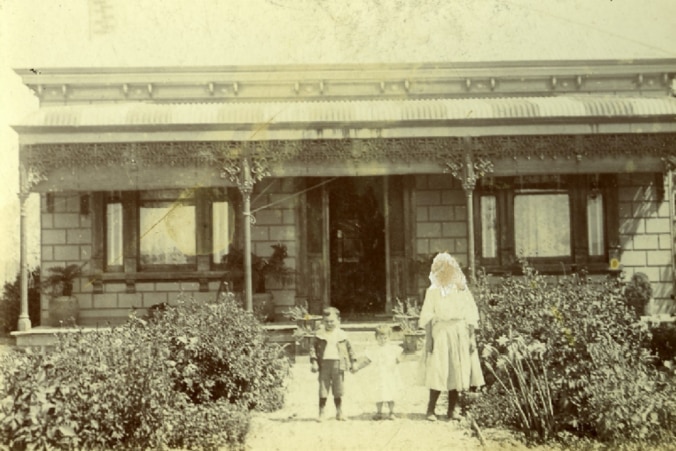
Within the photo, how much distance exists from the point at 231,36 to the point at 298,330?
512cm

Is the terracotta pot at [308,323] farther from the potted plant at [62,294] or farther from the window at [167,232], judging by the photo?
the potted plant at [62,294]

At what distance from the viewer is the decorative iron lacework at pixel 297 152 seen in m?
12.5

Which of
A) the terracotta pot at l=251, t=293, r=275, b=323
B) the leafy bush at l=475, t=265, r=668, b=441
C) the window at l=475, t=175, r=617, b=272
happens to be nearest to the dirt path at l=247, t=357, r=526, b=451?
the leafy bush at l=475, t=265, r=668, b=441

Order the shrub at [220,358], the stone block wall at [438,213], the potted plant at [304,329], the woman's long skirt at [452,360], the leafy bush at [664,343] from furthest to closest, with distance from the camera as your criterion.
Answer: the stone block wall at [438,213] < the potted plant at [304,329] < the leafy bush at [664,343] < the shrub at [220,358] < the woman's long skirt at [452,360]

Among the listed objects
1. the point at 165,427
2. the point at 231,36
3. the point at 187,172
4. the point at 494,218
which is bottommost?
the point at 165,427

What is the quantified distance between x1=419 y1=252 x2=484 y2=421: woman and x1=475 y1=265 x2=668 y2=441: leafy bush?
270mm

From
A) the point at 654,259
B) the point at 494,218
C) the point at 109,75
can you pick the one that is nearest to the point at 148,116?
the point at 109,75

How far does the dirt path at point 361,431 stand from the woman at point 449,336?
0.38 metres

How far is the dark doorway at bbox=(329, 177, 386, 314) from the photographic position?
48.0 ft

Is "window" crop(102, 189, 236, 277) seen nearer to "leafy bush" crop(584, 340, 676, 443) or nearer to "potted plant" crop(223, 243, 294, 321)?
"potted plant" crop(223, 243, 294, 321)

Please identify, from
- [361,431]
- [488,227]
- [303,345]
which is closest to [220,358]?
[361,431]

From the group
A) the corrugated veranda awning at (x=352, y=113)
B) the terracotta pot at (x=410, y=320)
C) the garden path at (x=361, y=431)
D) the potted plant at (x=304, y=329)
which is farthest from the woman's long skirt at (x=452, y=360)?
the corrugated veranda awning at (x=352, y=113)

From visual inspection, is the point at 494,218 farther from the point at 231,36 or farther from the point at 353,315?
the point at 231,36

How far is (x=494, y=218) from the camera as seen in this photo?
47.6 ft
